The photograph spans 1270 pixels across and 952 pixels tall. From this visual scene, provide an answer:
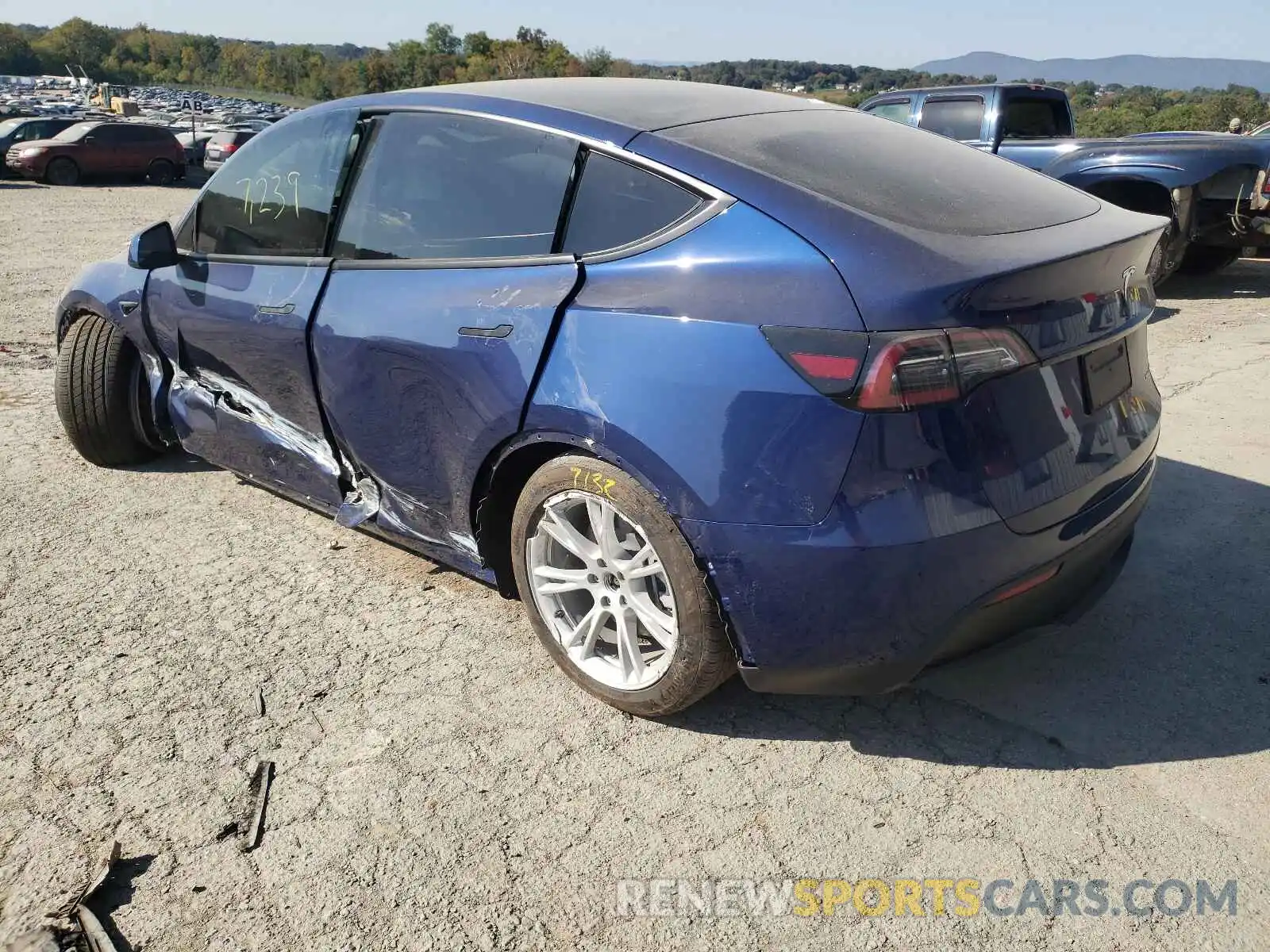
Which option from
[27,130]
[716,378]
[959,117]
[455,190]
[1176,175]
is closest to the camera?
[716,378]

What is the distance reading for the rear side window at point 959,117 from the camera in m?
9.79

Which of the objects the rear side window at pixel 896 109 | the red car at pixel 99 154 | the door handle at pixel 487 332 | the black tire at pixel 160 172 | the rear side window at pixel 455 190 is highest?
the rear side window at pixel 455 190

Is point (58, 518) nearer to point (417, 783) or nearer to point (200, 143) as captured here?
point (417, 783)

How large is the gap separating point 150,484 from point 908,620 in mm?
3669

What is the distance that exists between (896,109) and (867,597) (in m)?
9.29

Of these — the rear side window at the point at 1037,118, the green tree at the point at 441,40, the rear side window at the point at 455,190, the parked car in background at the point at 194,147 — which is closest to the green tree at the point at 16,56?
the green tree at the point at 441,40

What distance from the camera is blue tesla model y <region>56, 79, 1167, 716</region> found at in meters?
2.34

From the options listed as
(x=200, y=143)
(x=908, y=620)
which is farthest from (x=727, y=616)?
(x=200, y=143)

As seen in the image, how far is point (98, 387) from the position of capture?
4617 mm

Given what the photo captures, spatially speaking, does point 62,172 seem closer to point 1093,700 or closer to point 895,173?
point 895,173

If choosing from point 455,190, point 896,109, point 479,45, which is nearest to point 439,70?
point 479,45

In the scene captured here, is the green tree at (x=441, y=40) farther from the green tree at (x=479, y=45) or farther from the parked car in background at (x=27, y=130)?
the parked car in background at (x=27, y=130)

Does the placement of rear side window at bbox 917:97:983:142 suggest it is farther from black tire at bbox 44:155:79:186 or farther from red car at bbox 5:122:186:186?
black tire at bbox 44:155:79:186

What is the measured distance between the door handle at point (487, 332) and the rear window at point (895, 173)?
2.25 ft
